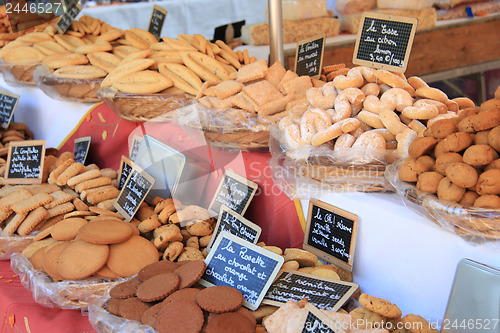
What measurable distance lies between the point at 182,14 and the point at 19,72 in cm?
239

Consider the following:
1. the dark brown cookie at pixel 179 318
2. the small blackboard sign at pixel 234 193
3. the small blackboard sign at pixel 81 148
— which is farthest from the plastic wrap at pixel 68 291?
the small blackboard sign at pixel 81 148

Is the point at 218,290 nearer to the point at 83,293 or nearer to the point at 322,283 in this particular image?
the point at 322,283

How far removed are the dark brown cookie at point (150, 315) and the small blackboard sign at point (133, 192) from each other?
0.51 m

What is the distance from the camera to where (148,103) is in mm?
1741

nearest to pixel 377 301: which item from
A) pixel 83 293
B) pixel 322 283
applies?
pixel 322 283

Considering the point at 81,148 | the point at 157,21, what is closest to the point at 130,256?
the point at 81,148

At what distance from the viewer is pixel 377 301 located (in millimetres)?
945

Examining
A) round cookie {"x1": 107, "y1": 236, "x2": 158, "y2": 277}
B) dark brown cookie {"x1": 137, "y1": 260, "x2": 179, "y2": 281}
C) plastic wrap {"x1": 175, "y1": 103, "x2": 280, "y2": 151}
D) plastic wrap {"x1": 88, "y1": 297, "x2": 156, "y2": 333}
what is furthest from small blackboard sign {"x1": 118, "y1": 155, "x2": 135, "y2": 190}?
plastic wrap {"x1": 88, "y1": 297, "x2": 156, "y2": 333}

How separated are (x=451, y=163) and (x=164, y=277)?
67cm

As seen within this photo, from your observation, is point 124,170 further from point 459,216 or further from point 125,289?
point 459,216

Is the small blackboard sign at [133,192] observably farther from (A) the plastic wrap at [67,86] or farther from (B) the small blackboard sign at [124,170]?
(A) the plastic wrap at [67,86]

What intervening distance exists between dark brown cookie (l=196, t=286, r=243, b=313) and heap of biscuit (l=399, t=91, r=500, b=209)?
1.45 ft

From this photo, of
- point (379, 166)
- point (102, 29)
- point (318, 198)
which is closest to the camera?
point (379, 166)

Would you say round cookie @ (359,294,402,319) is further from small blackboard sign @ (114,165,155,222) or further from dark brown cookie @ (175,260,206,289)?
small blackboard sign @ (114,165,155,222)
